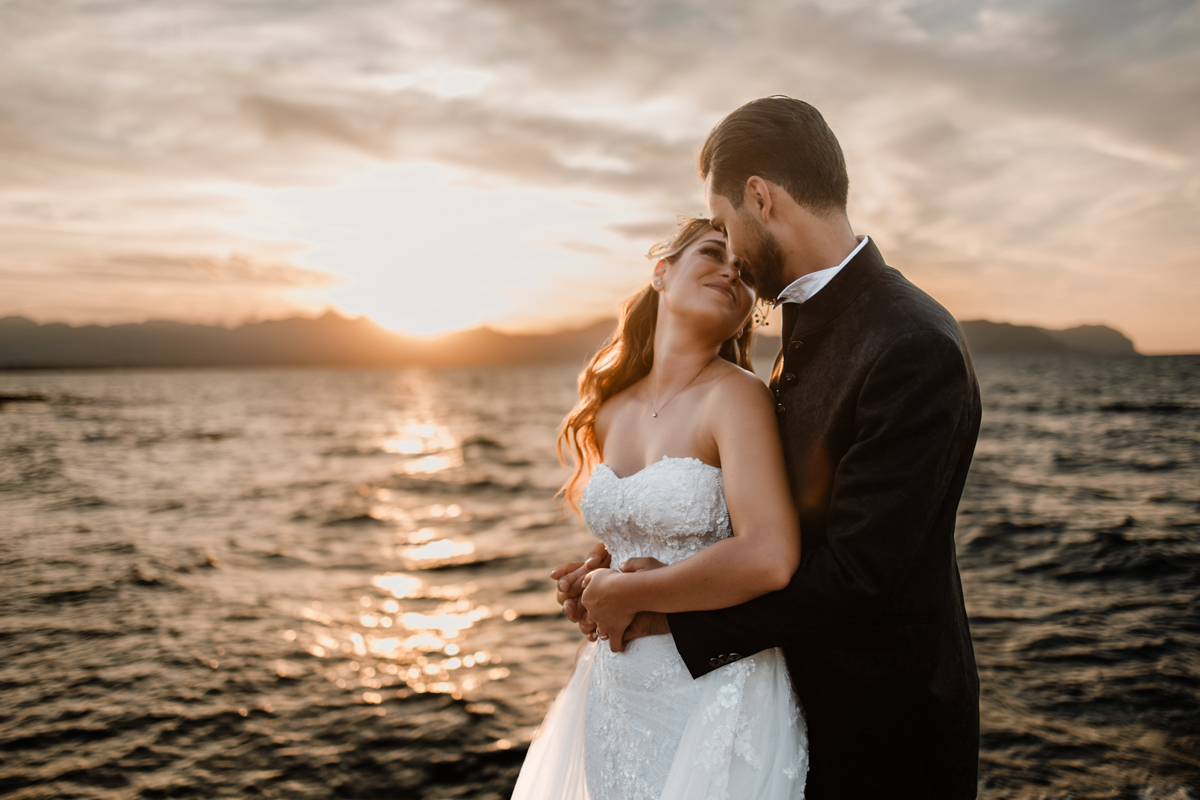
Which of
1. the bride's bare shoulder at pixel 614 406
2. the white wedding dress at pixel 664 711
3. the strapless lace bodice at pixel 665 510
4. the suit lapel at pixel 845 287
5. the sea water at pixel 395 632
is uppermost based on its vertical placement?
the suit lapel at pixel 845 287

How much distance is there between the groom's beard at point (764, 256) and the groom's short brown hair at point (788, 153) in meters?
0.10

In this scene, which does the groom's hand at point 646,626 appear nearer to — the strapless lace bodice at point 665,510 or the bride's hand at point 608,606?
the bride's hand at point 608,606

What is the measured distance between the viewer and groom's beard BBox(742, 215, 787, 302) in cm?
231

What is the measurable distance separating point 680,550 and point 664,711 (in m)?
0.56

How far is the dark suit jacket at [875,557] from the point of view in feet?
6.19

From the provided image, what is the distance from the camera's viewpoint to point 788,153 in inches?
87.9

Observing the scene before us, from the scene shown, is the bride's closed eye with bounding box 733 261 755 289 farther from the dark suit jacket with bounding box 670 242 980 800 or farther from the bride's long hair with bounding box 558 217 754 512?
the dark suit jacket with bounding box 670 242 980 800

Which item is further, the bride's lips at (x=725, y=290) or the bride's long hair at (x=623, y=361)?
the bride's long hair at (x=623, y=361)

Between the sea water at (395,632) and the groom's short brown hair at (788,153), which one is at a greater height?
the groom's short brown hair at (788,153)

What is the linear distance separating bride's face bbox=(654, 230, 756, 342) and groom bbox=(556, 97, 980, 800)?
0.47 metres

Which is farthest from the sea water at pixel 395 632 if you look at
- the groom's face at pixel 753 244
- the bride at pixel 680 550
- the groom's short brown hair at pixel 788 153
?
the groom's short brown hair at pixel 788 153

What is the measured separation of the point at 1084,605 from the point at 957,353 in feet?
30.3

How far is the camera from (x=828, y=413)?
2.12 meters

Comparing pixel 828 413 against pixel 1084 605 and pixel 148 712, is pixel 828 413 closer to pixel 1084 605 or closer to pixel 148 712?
pixel 148 712
